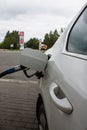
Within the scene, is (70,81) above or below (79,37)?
below

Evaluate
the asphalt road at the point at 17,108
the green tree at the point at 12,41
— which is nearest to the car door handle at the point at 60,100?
the asphalt road at the point at 17,108

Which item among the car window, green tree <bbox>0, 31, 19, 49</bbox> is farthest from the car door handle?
green tree <bbox>0, 31, 19, 49</bbox>

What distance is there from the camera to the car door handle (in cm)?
179

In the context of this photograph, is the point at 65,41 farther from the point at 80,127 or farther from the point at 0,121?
the point at 0,121

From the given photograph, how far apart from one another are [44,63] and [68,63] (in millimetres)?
741

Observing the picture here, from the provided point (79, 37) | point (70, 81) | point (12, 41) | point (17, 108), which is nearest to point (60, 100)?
point (70, 81)

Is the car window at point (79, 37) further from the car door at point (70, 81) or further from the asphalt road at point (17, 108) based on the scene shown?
the asphalt road at point (17, 108)

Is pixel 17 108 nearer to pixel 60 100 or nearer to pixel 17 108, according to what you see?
pixel 17 108

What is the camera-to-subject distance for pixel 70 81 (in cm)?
191

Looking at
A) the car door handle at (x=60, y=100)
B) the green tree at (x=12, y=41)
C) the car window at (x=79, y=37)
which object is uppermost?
the car window at (x=79, y=37)

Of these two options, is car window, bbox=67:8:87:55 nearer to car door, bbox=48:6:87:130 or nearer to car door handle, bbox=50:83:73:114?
car door, bbox=48:6:87:130

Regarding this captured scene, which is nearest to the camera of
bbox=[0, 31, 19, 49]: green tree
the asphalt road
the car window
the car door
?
the car door

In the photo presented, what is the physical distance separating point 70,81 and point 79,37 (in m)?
0.61

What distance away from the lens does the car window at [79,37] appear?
2228 mm
